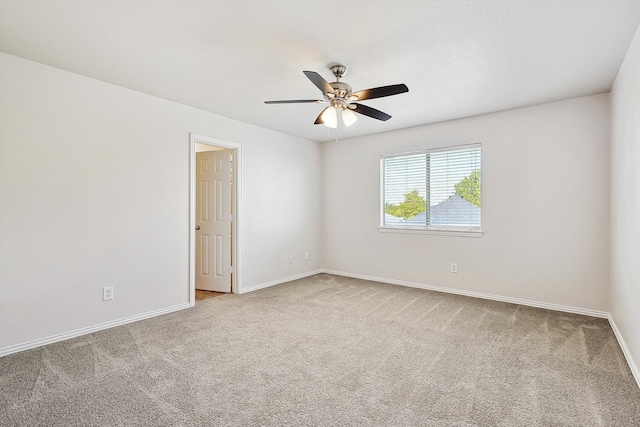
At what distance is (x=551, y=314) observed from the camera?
3.63m

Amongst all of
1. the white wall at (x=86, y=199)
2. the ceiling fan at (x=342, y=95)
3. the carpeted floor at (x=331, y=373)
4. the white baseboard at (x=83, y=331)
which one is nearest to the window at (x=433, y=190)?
the carpeted floor at (x=331, y=373)

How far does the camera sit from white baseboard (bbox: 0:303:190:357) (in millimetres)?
2672

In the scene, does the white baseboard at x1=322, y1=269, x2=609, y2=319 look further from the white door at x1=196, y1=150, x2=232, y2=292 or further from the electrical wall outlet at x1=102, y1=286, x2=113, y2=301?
the electrical wall outlet at x1=102, y1=286, x2=113, y2=301

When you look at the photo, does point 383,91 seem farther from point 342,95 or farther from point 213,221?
point 213,221

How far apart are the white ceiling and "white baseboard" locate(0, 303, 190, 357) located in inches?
93.7

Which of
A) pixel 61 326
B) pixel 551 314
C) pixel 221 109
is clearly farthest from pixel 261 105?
pixel 551 314

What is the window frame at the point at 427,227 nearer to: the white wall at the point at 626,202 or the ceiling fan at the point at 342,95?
the white wall at the point at 626,202

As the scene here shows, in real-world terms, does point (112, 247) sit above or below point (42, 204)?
below

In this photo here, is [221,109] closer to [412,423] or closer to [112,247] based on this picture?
[112,247]

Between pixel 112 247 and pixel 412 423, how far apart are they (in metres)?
3.09

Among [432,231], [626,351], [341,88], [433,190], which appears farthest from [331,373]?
[433,190]

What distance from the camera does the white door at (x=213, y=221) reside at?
462cm

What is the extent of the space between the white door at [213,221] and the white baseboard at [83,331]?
852 mm

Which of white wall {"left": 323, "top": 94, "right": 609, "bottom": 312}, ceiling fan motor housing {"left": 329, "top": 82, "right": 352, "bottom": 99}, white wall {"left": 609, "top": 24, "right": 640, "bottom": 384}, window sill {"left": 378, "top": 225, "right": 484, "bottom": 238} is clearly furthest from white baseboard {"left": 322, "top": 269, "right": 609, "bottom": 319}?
ceiling fan motor housing {"left": 329, "top": 82, "right": 352, "bottom": 99}
